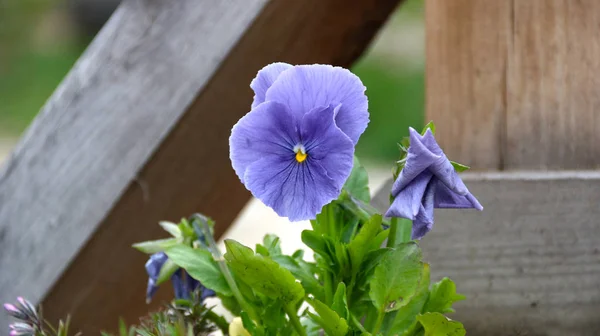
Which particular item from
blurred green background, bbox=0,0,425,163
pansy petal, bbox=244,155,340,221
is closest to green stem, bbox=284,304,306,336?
pansy petal, bbox=244,155,340,221

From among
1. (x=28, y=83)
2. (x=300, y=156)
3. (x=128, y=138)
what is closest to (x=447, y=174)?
(x=300, y=156)

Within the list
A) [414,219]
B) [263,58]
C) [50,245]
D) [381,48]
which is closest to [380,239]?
[414,219]

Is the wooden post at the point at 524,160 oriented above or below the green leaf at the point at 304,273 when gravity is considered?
above

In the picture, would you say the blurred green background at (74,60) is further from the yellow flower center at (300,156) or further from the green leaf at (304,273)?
the yellow flower center at (300,156)

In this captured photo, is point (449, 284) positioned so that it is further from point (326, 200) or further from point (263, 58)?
point (263, 58)

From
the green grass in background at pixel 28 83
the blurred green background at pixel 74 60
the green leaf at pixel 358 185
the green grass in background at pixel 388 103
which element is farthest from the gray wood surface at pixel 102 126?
the green grass in background at pixel 28 83
